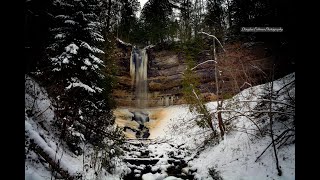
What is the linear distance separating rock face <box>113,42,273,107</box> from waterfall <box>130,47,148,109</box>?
242 millimetres

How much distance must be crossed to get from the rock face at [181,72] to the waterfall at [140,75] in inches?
9.5

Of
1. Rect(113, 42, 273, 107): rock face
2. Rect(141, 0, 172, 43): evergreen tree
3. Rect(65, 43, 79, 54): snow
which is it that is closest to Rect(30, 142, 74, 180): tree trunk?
Rect(65, 43, 79, 54): snow

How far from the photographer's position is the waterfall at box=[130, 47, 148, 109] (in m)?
11.9

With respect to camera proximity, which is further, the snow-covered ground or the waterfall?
the waterfall

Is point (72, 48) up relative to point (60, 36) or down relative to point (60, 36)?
down

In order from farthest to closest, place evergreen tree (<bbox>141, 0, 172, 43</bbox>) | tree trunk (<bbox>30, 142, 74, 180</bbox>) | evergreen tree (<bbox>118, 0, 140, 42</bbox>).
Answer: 1. evergreen tree (<bbox>141, 0, 172, 43</bbox>)
2. evergreen tree (<bbox>118, 0, 140, 42</bbox>)
3. tree trunk (<bbox>30, 142, 74, 180</bbox>)

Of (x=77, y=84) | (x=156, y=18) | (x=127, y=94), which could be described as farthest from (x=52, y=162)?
(x=156, y=18)

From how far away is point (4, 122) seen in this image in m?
1.92

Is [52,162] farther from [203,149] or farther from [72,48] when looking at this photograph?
[203,149]

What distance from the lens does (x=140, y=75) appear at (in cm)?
1316

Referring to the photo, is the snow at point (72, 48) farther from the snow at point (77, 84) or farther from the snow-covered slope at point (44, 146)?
the snow-covered slope at point (44, 146)

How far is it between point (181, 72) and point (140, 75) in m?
2.25

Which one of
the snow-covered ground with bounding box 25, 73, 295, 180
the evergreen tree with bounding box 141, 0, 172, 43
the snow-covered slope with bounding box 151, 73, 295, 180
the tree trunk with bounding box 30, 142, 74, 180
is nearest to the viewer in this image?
the tree trunk with bounding box 30, 142, 74, 180

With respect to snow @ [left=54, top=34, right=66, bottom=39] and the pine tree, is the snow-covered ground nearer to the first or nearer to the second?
the pine tree
